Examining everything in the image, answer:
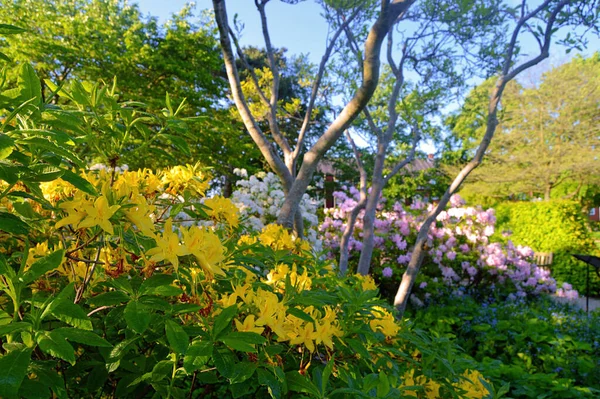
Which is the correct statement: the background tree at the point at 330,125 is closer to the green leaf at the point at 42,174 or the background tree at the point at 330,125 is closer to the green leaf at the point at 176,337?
the green leaf at the point at 42,174

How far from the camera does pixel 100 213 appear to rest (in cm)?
71

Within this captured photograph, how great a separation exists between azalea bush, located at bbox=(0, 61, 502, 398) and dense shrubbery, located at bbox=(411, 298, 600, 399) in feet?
7.29

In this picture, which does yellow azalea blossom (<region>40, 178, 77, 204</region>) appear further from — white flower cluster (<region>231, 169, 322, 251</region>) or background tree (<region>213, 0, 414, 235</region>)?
white flower cluster (<region>231, 169, 322, 251</region>)

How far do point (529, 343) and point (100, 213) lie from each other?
16.0 feet

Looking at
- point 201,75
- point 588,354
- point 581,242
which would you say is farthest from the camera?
point 201,75

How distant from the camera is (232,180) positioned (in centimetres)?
1655

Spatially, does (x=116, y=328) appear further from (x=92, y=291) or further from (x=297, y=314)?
(x=297, y=314)

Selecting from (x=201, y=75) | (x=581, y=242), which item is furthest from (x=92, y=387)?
(x=201, y=75)

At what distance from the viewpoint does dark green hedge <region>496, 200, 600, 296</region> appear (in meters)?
10.1

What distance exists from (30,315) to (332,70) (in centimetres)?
548

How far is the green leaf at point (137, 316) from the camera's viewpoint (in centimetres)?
63

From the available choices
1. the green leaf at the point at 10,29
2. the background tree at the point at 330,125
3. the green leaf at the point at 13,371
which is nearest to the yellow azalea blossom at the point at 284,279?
the green leaf at the point at 13,371

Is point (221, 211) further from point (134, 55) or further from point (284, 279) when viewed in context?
point (134, 55)

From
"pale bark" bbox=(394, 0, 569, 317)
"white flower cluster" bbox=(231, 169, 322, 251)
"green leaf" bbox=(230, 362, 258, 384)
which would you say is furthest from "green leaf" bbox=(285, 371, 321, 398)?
"white flower cluster" bbox=(231, 169, 322, 251)
